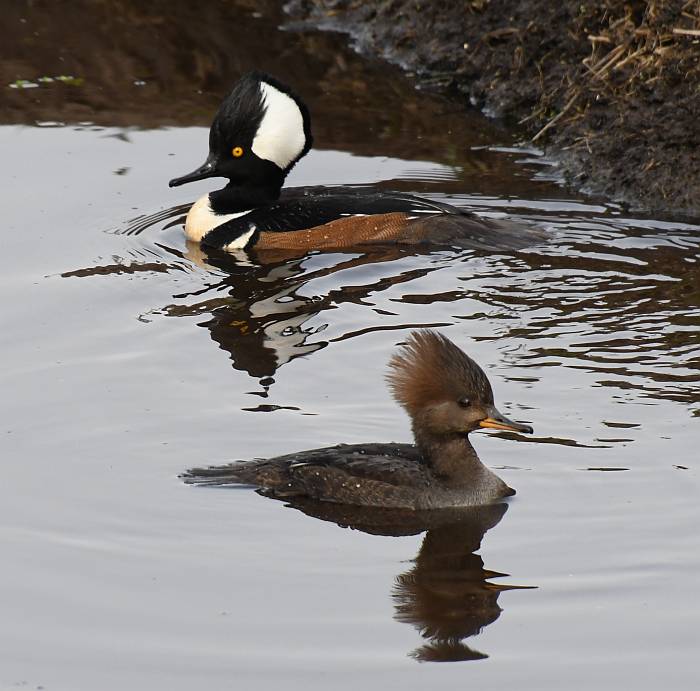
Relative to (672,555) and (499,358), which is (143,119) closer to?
(499,358)

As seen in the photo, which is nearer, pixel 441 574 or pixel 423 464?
pixel 441 574

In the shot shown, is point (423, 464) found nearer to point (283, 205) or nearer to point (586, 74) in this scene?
point (283, 205)

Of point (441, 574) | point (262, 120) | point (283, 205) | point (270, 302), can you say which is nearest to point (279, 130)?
point (262, 120)

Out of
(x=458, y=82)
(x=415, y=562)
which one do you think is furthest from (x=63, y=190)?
(x=415, y=562)

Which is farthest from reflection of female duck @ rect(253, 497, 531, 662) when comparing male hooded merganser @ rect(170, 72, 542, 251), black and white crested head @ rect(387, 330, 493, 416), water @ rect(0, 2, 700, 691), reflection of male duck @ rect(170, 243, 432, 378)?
male hooded merganser @ rect(170, 72, 542, 251)

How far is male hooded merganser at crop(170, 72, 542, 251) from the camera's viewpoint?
10875mm

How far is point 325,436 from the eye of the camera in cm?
775

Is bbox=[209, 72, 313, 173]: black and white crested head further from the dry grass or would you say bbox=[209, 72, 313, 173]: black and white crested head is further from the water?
the dry grass

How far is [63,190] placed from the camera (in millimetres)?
11836

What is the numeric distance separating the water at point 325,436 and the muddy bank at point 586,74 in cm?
41

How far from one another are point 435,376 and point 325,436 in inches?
35.6

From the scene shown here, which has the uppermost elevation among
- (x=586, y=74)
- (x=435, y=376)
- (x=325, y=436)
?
(x=586, y=74)

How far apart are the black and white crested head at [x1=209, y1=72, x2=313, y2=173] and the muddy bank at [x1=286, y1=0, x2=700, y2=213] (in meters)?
2.24

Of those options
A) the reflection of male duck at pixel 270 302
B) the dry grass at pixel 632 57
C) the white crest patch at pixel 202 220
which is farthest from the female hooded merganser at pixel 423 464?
the dry grass at pixel 632 57
